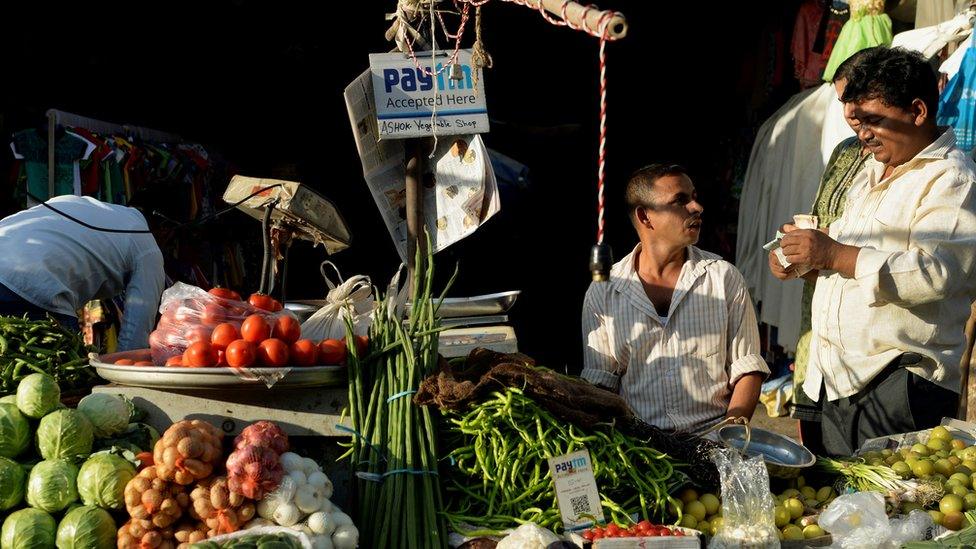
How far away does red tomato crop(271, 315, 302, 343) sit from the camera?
2.79 meters

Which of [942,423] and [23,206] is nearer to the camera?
[942,423]

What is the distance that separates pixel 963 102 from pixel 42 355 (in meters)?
4.27

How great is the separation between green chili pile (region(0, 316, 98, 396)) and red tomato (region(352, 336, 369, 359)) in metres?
1.13

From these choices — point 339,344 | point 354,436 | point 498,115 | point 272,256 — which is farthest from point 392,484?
point 498,115

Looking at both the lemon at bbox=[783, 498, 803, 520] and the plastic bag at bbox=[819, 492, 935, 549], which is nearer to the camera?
the plastic bag at bbox=[819, 492, 935, 549]

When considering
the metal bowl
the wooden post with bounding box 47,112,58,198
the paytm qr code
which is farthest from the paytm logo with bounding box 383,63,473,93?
the wooden post with bounding box 47,112,58,198

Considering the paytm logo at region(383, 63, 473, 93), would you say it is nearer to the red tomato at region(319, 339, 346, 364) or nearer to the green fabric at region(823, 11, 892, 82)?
the red tomato at region(319, 339, 346, 364)

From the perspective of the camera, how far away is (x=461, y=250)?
8117 mm

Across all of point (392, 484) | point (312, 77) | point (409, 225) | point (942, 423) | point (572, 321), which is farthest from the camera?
Answer: point (572, 321)

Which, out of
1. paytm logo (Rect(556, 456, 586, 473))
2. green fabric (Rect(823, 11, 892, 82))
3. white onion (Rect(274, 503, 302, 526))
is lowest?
white onion (Rect(274, 503, 302, 526))

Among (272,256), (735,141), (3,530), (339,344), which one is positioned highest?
(735,141)

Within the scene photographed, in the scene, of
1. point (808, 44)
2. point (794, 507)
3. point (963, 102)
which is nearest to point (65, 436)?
point (794, 507)

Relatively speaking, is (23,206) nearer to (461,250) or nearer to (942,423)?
(461,250)

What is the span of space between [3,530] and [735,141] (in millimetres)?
6452
